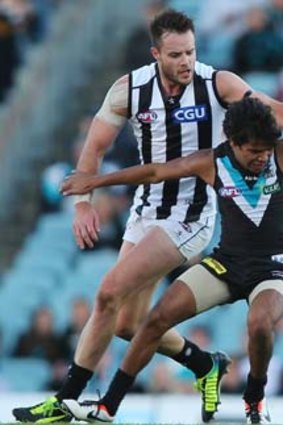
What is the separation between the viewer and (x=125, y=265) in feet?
43.0

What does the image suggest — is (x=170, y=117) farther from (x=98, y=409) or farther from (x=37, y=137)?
(x=37, y=137)

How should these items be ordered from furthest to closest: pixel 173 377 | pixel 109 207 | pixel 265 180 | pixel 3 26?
pixel 3 26, pixel 109 207, pixel 173 377, pixel 265 180

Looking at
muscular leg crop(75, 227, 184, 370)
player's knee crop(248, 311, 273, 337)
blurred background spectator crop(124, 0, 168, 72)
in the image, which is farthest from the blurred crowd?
player's knee crop(248, 311, 273, 337)

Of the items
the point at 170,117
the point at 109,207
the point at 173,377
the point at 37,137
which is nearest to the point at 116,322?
the point at 170,117

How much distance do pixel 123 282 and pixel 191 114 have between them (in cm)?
117

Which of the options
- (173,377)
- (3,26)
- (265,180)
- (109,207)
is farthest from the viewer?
(3,26)

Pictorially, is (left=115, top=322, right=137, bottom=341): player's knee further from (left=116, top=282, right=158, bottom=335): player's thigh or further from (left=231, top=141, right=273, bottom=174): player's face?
(left=231, top=141, right=273, bottom=174): player's face

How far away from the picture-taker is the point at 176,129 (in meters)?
13.4

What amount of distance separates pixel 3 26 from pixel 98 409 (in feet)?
33.1

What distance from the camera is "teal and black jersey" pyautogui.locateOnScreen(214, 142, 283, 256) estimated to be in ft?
42.1

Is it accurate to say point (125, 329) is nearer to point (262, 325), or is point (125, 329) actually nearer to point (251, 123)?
point (262, 325)

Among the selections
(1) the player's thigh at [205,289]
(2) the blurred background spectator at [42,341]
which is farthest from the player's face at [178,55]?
(2) the blurred background spectator at [42,341]

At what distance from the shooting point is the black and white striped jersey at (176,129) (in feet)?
43.6

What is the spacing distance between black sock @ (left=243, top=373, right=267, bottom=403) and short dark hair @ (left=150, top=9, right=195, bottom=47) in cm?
221
